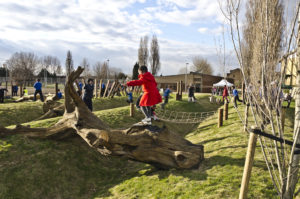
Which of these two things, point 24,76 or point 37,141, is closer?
point 37,141

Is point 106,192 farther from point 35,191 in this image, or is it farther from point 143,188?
point 35,191

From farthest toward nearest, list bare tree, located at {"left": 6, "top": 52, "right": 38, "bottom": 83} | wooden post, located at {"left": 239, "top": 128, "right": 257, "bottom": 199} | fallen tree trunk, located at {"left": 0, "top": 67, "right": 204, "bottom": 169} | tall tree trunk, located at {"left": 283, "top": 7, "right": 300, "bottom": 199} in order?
1. bare tree, located at {"left": 6, "top": 52, "right": 38, "bottom": 83}
2. fallen tree trunk, located at {"left": 0, "top": 67, "right": 204, "bottom": 169}
3. wooden post, located at {"left": 239, "top": 128, "right": 257, "bottom": 199}
4. tall tree trunk, located at {"left": 283, "top": 7, "right": 300, "bottom": 199}

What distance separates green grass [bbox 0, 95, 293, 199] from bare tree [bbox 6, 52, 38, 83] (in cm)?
4444

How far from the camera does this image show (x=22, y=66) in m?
50.8

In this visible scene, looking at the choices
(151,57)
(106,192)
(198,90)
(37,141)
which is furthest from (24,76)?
(106,192)

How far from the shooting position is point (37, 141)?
7.59 metres

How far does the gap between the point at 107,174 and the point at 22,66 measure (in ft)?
172

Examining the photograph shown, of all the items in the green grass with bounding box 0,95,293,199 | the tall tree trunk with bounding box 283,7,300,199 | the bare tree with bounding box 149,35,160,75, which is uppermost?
the bare tree with bounding box 149,35,160,75

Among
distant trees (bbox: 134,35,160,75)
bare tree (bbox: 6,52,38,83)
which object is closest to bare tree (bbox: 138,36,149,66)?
distant trees (bbox: 134,35,160,75)

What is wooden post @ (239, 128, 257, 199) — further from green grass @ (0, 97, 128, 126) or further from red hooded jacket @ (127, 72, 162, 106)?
green grass @ (0, 97, 128, 126)

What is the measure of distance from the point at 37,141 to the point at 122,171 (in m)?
3.04

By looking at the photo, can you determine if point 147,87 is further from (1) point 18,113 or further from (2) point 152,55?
(2) point 152,55

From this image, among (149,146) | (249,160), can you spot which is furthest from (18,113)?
(249,160)

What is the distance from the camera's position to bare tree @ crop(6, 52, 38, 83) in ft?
158
